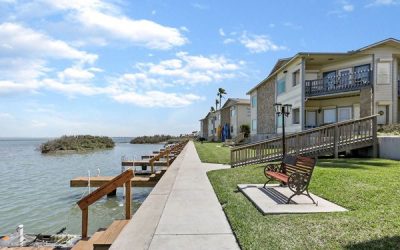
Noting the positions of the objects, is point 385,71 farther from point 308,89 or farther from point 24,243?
point 24,243

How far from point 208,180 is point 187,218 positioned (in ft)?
18.4

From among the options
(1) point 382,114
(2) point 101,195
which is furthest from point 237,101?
(2) point 101,195

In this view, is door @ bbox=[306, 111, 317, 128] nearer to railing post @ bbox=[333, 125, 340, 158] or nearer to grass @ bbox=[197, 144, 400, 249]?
railing post @ bbox=[333, 125, 340, 158]

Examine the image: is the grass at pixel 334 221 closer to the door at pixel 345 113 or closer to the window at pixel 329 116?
the door at pixel 345 113

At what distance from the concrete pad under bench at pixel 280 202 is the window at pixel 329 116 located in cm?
1890

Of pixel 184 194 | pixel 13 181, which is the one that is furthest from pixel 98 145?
pixel 184 194

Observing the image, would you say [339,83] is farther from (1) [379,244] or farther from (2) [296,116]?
(1) [379,244]

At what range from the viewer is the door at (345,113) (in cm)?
2592

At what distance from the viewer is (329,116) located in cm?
2739

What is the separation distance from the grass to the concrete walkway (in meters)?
0.28

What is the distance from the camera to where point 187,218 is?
6.86 m

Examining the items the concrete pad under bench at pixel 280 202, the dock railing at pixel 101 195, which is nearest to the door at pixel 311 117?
the concrete pad under bench at pixel 280 202

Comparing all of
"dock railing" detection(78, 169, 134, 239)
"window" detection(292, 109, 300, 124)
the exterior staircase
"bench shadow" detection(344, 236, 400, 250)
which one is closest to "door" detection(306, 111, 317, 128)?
"window" detection(292, 109, 300, 124)

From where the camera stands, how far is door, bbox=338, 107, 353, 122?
85.0ft
